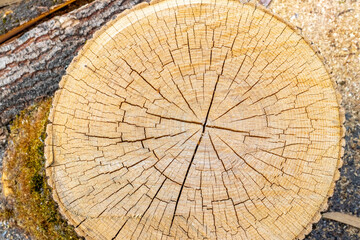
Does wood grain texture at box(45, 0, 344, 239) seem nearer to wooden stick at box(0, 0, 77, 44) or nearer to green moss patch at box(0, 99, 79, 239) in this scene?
green moss patch at box(0, 99, 79, 239)

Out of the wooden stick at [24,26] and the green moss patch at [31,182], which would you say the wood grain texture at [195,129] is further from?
the wooden stick at [24,26]

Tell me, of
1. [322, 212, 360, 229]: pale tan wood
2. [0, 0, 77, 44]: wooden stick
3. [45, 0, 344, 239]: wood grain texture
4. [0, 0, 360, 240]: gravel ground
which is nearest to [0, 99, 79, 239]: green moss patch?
[0, 0, 360, 240]: gravel ground

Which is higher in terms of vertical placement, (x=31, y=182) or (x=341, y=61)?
(x=341, y=61)

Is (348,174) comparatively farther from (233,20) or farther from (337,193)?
(233,20)

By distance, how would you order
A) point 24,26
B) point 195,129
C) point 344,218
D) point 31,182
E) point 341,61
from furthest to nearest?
point 341,61, point 24,26, point 344,218, point 31,182, point 195,129

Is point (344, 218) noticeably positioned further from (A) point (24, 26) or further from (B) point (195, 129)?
(A) point (24, 26)

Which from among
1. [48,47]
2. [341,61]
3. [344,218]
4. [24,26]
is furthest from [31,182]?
[341,61]

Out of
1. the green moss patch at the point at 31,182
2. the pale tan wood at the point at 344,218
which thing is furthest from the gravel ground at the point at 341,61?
the green moss patch at the point at 31,182
